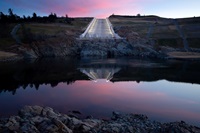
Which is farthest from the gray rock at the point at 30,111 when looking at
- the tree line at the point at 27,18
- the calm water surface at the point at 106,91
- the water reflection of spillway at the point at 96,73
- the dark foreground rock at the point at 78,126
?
the tree line at the point at 27,18

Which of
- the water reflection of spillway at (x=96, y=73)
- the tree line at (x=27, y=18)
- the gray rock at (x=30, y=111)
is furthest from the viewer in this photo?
the tree line at (x=27, y=18)

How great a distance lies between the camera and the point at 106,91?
117 ft

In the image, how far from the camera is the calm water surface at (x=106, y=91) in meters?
27.2

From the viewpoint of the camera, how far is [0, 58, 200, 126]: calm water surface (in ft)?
89.4

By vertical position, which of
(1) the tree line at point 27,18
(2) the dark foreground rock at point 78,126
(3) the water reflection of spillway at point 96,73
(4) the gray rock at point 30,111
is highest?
(1) the tree line at point 27,18

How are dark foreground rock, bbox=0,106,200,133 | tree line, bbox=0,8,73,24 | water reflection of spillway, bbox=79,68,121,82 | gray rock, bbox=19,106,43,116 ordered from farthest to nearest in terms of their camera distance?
tree line, bbox=0,8,73,24, water reflection of spillway, bbox=79,68,121,82, gray rock, bbox=19,106,43,116, dark foreground rock, bbox=0,106,200,133

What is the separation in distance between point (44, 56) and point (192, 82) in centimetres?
5147

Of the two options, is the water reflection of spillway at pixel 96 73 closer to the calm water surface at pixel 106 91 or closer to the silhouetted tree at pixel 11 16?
the calm water surface at pixel 106 91

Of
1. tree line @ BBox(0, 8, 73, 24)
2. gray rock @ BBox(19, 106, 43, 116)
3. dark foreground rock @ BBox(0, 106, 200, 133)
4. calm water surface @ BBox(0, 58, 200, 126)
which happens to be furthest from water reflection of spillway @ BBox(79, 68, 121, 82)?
tree line @ BBox(0, 8, 73, 24)

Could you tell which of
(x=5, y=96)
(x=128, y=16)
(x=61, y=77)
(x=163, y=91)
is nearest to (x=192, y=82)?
(x=163, y=91)

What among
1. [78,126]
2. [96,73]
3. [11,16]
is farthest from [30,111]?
[11,16]

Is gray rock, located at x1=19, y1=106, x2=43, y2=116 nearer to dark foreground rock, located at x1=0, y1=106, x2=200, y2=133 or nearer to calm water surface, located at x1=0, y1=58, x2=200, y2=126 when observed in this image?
dark foreground rock, located at x1=0, y1=106, x2=200, y2=133

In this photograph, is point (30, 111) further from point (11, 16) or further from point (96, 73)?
point (11, 16)

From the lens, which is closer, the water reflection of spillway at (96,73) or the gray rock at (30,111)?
the gray rock at (30,111)
